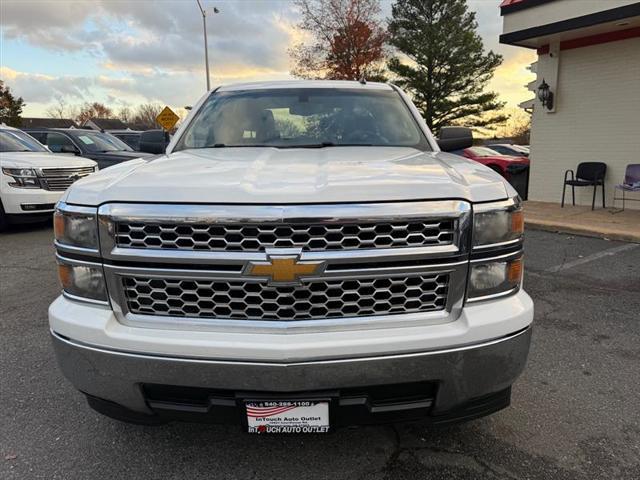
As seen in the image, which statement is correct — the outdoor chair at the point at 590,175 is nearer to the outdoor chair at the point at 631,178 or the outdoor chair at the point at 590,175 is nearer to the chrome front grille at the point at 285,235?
the outdoor chair at the point at 631,178

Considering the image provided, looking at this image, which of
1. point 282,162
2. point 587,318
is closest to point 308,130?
point 282,162

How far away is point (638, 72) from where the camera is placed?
9242 mm

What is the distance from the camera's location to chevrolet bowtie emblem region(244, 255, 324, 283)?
6.07 feet

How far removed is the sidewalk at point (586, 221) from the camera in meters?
7.50

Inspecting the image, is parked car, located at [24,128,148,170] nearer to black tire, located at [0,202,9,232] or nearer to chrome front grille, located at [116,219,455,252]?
black tire, located at [0,202,9,232]

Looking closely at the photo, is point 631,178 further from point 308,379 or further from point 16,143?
point 16,143

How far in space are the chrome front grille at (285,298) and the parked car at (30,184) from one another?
23.7 feet

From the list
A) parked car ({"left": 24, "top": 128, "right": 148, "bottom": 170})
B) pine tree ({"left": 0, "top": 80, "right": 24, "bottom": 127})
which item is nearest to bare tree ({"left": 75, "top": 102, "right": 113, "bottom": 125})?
pine tree ({"left": 0, "top": 80, "right": 24, "bottom": 127})

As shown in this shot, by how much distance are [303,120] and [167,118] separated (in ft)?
51.0

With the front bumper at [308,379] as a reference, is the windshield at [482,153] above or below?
below

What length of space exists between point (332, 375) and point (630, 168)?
9.58 meters

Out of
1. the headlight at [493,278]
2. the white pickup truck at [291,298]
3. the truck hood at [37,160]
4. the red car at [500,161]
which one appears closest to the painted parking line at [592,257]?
the headlight at [493,278]

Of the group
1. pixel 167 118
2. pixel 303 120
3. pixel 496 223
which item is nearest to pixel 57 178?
pixel 303 120

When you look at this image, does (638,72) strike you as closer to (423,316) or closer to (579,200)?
(579,200)
